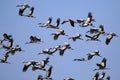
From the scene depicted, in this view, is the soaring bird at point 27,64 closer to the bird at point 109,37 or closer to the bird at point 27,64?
the bird at point 27,64

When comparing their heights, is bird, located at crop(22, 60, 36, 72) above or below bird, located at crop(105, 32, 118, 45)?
below

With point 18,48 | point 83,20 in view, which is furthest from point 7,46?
point 83,20

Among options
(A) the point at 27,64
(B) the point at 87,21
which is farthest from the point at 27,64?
(B) the point at 87,21

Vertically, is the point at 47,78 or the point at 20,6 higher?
the point at 20,6

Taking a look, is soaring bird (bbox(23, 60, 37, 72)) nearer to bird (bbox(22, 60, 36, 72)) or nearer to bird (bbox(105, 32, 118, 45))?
bird (bbox(22, 60, 36, 72))

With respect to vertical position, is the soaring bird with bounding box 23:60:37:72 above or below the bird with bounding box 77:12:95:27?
below

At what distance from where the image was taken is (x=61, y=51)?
103 m

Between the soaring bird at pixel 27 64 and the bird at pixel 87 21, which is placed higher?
the bird at pixel 87 21

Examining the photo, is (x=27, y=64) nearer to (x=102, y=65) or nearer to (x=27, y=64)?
(x=27, y=64)

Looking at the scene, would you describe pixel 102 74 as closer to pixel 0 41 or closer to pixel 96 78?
pixel 96 78

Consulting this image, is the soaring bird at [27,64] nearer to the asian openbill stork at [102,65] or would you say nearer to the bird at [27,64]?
the bird at [27,64]

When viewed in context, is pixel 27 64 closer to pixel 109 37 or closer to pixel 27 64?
pixel 27 64

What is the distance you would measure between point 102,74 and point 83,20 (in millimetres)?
6616

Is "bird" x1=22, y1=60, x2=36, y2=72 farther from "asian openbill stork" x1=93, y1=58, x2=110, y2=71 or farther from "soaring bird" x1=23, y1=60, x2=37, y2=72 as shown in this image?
"asian openbill stork" x1=93, y1=58, x2=110, y2=71
